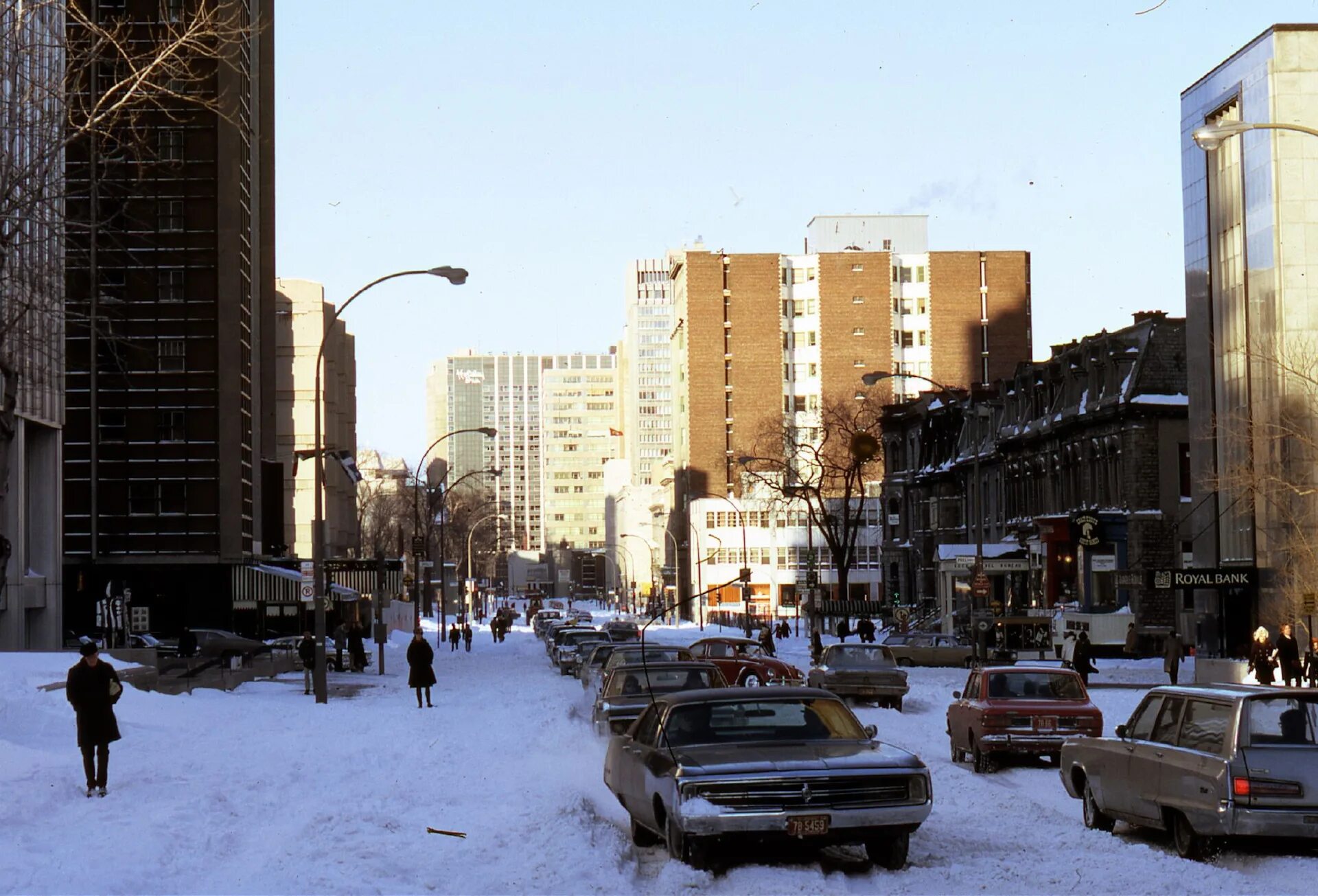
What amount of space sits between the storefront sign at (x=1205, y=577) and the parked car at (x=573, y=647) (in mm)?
17788

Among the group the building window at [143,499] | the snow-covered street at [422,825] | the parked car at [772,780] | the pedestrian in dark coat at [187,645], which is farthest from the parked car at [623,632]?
the parked car at [772,780]

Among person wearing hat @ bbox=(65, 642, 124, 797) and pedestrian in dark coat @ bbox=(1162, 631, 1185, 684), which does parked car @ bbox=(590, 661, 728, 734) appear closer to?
person wearing hat @ bbox=(65, 642, 124, 797)

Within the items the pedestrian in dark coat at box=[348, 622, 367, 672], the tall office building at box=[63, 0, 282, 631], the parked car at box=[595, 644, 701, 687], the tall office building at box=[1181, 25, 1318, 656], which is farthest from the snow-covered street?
the tall office building at box=[63, 0, 282, 631]

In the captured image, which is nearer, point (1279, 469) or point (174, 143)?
point (1279, 469)

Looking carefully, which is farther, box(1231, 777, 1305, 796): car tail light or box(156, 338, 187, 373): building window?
box(156, 338, 187, 373): building window

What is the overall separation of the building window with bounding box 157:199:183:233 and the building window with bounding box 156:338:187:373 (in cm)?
456

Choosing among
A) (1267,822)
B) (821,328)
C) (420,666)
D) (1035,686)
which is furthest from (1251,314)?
(821,328)

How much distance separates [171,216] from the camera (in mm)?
70125

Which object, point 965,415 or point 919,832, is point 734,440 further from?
point 919,832

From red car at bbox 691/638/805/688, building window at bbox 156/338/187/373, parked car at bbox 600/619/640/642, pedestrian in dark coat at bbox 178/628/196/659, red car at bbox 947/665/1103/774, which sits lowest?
parked car at bbox 600/619/640/642

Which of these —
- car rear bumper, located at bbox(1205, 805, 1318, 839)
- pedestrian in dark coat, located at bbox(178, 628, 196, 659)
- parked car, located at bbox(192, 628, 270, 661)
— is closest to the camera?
car rear bumper, located at bbox(1205, 805, 1318, 839)

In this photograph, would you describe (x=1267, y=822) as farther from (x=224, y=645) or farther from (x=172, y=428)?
(x=172, y=428)

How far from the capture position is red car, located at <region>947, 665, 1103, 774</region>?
21.3m

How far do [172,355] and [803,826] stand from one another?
204 ft
